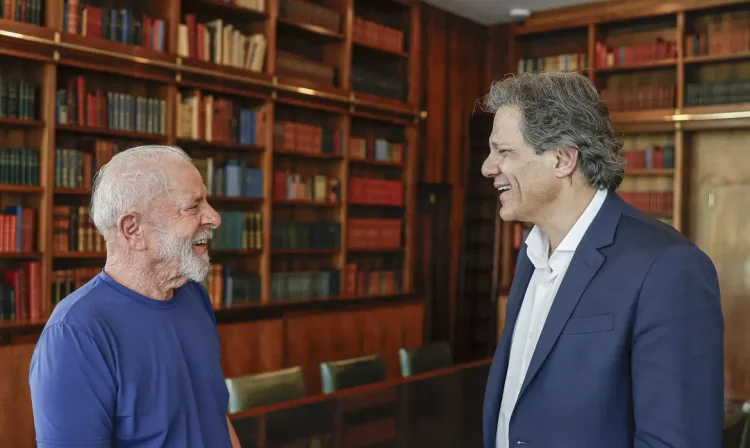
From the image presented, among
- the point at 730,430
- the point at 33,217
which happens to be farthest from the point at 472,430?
the point at 33,217

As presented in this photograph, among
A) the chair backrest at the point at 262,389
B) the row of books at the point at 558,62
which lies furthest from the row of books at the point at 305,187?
the chair backrest at the point at 262,389

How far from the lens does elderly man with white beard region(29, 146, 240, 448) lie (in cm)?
133

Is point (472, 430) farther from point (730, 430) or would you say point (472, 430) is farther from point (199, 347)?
point (199, 347)

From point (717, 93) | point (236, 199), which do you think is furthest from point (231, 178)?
point (717, 93)

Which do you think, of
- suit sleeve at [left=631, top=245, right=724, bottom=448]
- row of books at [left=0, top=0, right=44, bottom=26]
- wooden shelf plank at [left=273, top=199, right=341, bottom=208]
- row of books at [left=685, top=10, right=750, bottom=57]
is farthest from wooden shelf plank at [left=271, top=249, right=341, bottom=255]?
suit sleeve at [left=631, top=245, right=724, bottom=448]

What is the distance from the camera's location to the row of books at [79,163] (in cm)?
411

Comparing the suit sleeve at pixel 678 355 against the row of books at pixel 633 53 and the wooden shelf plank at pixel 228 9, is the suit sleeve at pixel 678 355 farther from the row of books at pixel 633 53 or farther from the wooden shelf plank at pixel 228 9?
the row of books at pixel 633 53

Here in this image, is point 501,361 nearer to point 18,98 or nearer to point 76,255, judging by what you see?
point 76,255

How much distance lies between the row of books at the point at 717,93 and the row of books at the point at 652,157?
452mm

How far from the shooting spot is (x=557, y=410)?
4.48 feet

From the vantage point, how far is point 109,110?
4293mm

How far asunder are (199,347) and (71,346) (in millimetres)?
337

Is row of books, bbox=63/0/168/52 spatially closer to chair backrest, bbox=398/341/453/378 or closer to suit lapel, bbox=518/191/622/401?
chair backrest, bbox=398/341/453/378

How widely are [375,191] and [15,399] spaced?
330cm
